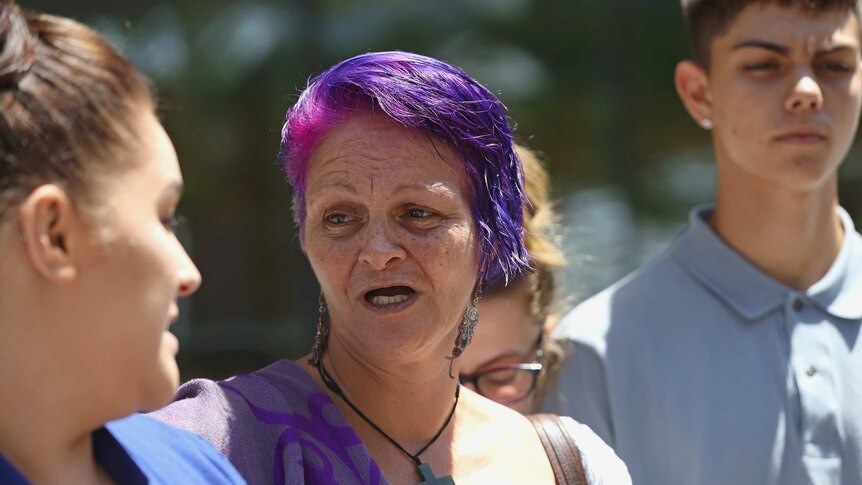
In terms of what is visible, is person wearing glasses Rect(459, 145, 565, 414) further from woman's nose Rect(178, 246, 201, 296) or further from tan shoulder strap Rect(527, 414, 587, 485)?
woman's nose Rect(178, 246, 201, 296)

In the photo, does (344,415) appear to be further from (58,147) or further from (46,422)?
(58,147)

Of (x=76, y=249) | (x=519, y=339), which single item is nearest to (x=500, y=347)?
(x=519, y=339)

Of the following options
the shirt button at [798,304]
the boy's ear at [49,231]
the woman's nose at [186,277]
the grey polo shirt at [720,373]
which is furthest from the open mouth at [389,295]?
the shirt button at [798,304]

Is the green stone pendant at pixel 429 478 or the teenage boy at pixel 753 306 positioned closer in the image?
the green stone pendant at pixel 429 478

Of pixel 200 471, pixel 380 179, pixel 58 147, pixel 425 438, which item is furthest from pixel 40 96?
pixel 425 438

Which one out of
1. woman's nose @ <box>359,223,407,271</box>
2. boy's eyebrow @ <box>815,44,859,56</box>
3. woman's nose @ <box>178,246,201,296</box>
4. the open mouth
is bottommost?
the open mouth

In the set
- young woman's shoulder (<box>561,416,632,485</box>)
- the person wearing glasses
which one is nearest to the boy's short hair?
the person wearing glasses

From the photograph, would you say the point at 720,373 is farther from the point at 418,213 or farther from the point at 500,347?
the point at 418,213

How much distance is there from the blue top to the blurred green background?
3786mm

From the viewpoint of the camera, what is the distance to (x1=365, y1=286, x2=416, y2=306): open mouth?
6.03 ft

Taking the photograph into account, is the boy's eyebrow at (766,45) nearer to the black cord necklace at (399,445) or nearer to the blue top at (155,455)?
the black cord necklace at (399,445)

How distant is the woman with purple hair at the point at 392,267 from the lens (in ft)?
5.86

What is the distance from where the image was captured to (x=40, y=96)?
117cm

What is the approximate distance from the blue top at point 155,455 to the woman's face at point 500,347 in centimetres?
117
